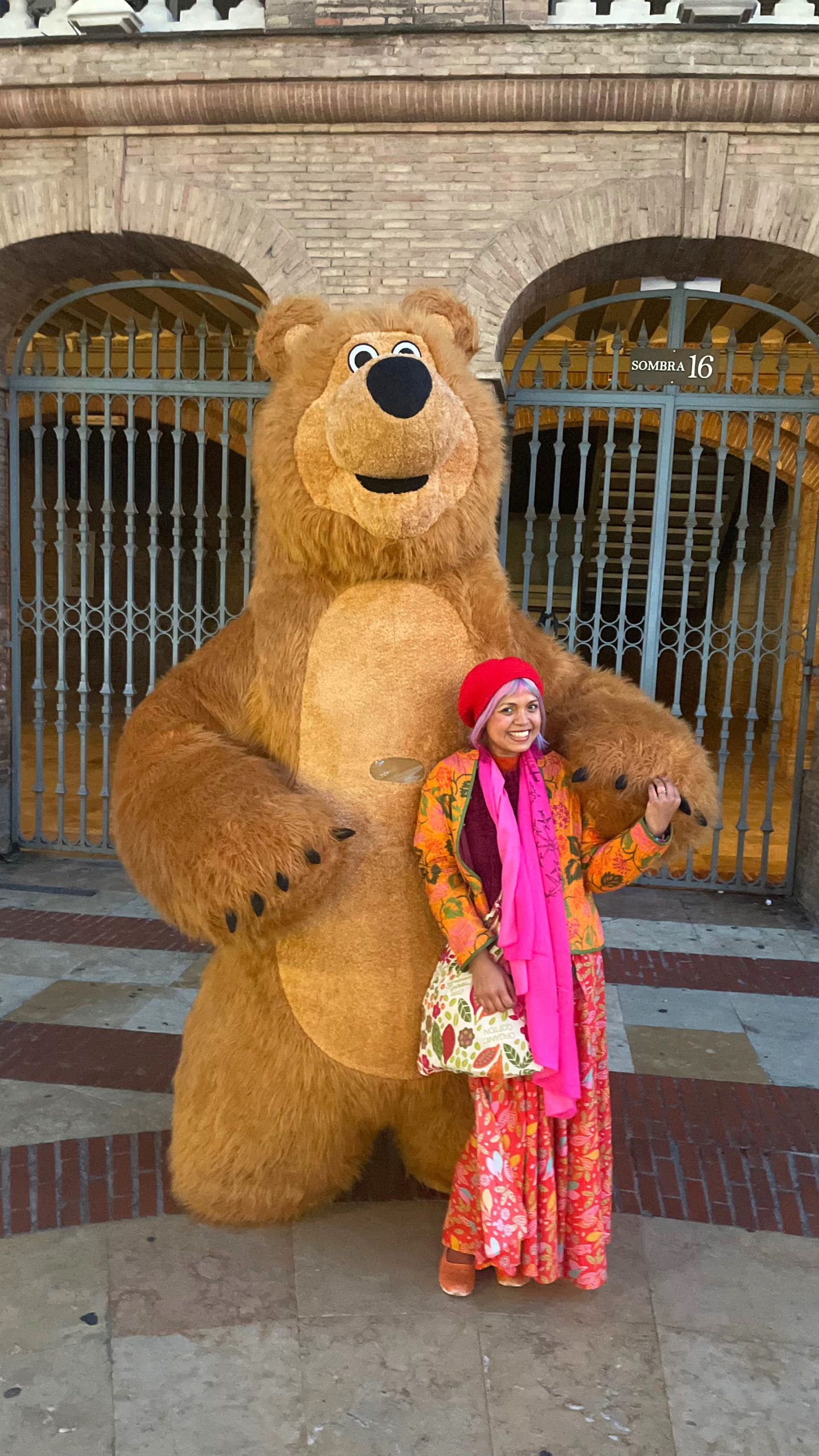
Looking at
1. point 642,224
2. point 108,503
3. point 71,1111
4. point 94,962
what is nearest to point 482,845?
point 71,1111

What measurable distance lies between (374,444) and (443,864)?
33.6 inches

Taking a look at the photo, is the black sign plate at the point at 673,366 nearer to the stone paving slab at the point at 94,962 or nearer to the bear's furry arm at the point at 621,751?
the bear's furry arm at the point at 621,751

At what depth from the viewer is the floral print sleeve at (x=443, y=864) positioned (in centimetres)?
187

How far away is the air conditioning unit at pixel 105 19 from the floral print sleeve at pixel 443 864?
5174mm

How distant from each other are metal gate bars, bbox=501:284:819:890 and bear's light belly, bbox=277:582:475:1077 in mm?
1387

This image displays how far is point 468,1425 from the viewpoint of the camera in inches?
70.6

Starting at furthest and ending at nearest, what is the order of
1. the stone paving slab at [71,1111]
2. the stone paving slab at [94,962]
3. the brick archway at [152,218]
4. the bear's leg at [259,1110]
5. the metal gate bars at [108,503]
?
the metal gate bars at [108,503] → the brick archway at [152,218] → the stone paving slab at [94,962] → the stone paving slab at [71,1111] → the bear's leg at [259,1110]

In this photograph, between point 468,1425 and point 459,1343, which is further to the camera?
point 459,1343

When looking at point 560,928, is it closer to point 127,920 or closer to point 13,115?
point 127,920

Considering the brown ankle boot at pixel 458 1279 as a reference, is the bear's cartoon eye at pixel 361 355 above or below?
above

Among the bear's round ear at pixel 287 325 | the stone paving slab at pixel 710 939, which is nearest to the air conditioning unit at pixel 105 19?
the bear's round ear at pixel 287 325

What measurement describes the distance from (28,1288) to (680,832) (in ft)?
5.95

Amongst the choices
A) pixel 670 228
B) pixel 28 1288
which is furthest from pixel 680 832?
pixel 670 228

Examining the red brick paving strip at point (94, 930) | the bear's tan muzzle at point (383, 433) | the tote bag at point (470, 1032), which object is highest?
the bear's tan muzzle at point (383, 433)
